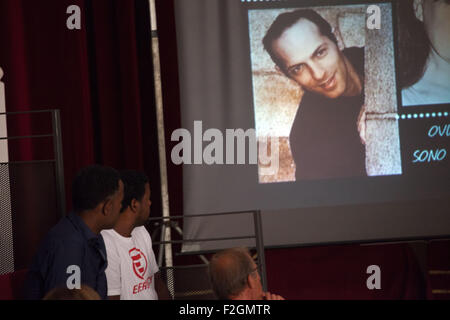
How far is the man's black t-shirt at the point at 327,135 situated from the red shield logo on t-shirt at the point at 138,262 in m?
1.62

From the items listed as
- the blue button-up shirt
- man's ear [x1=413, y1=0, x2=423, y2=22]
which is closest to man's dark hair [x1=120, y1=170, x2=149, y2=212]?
the blue button-up shirt

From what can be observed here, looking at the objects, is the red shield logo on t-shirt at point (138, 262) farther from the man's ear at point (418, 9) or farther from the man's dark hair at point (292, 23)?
the man's ear at point (418, 9)

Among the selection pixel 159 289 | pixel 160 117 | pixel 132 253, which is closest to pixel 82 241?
pixel 132 253

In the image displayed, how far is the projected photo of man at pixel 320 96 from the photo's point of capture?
12.9ft

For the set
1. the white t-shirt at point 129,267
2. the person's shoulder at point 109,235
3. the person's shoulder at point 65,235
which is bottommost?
the white t-shirt at point 129,267

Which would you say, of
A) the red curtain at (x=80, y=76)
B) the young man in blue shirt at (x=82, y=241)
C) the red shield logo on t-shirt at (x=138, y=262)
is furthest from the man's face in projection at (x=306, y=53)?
the young man in blue shirt at (x=82, y=241)

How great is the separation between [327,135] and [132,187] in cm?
169

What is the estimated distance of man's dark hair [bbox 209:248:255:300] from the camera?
1.83 meters

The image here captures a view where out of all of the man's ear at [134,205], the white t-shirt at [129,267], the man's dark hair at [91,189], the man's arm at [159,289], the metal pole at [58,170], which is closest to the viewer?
the man's dark hair at [91,189]

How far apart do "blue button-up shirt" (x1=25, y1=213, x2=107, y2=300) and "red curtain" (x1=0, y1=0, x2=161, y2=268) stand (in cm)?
214

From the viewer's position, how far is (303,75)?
155 inches

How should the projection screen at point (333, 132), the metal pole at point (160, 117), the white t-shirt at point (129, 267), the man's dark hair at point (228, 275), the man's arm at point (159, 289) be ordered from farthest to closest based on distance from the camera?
the metal pole at point (160, 117) → the projection screen at point (333, 132) → the man's arm at point (159, 289) → the white t-shirt at point (129, 267) → the man's dark hair at point (228, 275)

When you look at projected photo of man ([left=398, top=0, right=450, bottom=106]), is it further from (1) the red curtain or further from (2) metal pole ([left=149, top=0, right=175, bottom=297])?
(1) the red curtain
